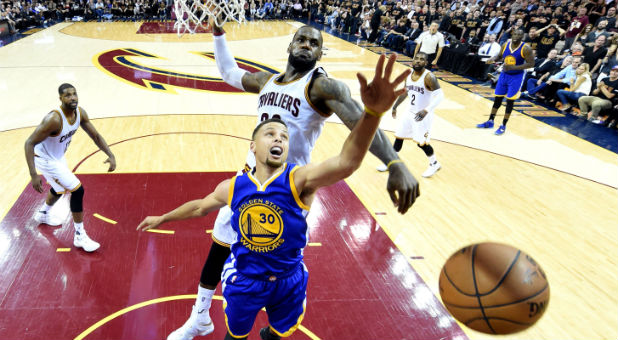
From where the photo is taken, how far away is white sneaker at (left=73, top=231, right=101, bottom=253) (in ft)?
13.1

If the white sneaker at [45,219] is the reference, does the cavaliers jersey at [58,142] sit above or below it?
above

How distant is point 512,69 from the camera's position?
784 centimetres

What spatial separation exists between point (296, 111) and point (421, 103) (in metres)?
3.82

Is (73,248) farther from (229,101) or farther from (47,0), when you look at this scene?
(47,0)

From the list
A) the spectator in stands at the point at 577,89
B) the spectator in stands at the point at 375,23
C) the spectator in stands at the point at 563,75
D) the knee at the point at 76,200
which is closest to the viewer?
the knee at the point at 76,200

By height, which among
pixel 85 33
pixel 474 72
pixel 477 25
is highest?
pixel 477 25

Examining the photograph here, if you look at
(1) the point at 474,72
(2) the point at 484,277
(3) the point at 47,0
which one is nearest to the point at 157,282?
(2) the point at 484,277

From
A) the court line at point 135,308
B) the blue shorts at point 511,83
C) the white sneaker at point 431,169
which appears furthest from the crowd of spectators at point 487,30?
the court line at point 135,308

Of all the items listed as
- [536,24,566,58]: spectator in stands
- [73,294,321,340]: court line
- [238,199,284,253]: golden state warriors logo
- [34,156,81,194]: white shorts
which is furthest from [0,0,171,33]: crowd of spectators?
[238,199,284,253]: golden state warriors logo

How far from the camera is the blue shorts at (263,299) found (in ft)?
7.57

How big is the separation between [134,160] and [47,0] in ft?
76.6

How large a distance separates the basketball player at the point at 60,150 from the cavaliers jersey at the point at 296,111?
2.06m

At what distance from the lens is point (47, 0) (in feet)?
76.8

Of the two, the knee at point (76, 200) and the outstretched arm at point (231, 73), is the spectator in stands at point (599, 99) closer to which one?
the outstretched arm at point (231, 73)
